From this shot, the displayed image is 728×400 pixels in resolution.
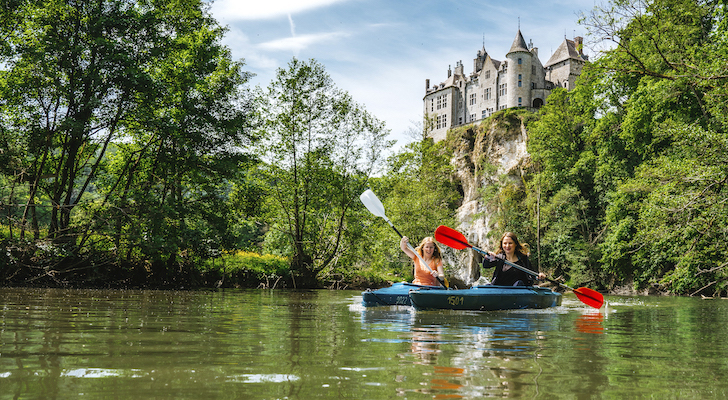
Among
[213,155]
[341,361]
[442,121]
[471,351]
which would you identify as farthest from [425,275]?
[442,121]

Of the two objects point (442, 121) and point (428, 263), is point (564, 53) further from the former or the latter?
point (428, 263)

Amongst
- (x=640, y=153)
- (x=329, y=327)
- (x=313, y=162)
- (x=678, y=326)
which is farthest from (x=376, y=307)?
(x=640, y=153)

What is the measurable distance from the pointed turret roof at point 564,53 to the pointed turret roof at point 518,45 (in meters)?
3.14

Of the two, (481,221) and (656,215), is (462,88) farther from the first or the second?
→ (656,215)

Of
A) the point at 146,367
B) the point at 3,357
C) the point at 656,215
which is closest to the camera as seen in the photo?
the point at 146,367

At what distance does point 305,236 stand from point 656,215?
12281 mm

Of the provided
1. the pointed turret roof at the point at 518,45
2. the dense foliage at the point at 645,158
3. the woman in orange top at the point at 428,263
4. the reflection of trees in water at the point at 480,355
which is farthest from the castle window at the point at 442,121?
the reflection of trees in water at the point at 480,355

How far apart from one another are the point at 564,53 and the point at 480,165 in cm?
1609

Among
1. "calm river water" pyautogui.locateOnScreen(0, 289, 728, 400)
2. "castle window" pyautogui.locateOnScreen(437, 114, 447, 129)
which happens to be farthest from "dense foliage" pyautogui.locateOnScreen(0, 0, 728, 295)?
"castle window" pyautogui.locateOnScreen(437, 114, 447, 129)

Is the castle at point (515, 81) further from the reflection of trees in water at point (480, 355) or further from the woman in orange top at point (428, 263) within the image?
the reflection of trees in water at point (480, 355)

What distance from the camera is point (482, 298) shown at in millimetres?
7609

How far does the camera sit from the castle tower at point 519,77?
5084cm

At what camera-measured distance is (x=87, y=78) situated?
44.3 feet

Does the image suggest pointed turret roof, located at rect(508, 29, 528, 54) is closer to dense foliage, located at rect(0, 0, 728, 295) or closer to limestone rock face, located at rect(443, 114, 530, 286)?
limestone rock face, located at rect(443, 114, 530, 286)
